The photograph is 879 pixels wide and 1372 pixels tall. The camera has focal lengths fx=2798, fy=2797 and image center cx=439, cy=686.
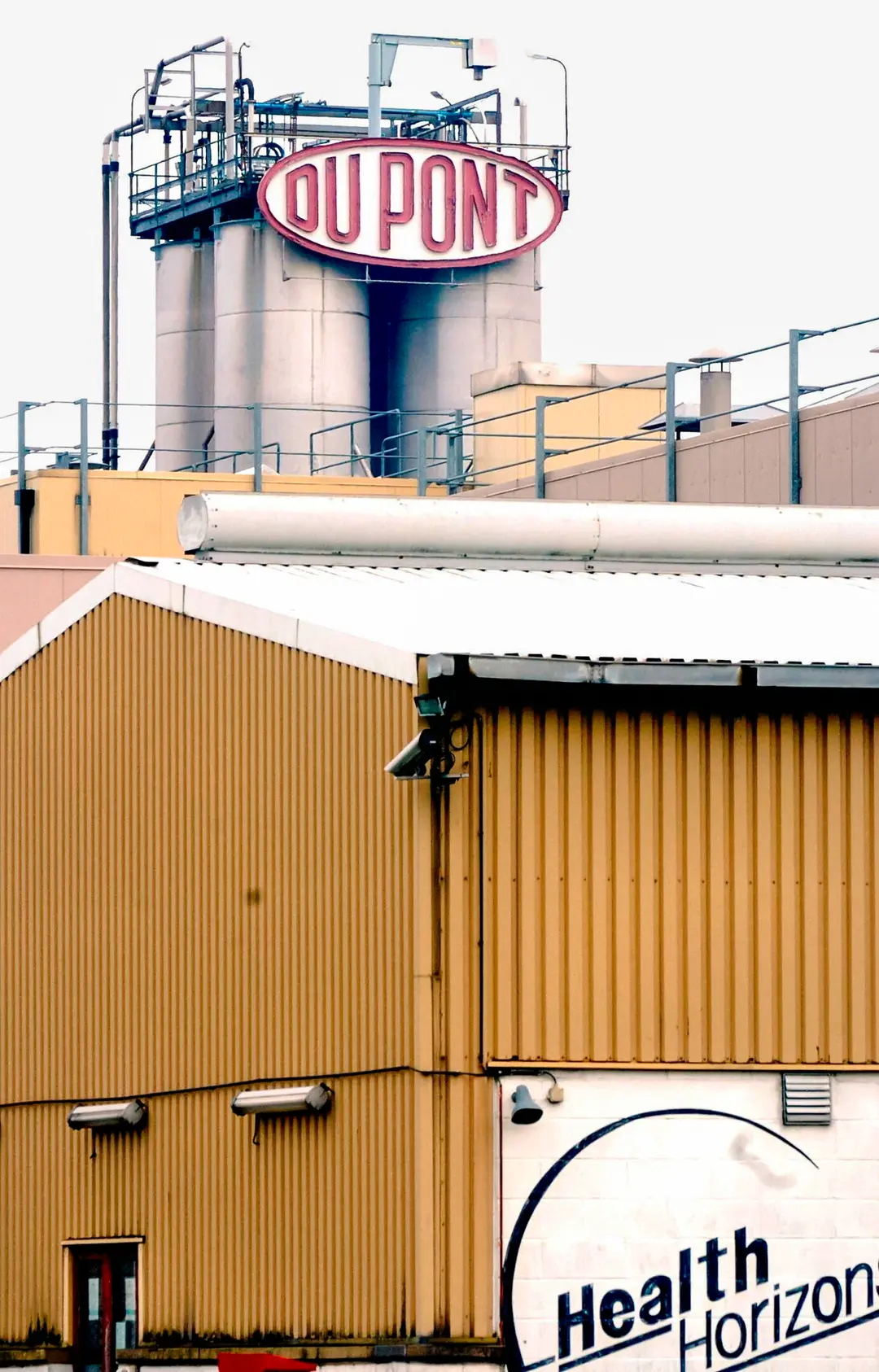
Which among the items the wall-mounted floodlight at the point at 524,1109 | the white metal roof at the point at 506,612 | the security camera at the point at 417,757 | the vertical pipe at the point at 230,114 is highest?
the vertical pipe at the point at 230,114

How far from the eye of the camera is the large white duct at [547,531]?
2264 centimetres

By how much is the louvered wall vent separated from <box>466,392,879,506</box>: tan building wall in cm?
1133

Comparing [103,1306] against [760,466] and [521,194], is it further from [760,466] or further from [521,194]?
[521,194]

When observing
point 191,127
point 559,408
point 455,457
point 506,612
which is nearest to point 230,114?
point 191,127

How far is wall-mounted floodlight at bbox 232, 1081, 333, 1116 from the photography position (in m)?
17.9

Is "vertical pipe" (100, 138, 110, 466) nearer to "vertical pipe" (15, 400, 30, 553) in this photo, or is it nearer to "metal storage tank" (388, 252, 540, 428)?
"metal storage tank" (388, 252, 540, 428)

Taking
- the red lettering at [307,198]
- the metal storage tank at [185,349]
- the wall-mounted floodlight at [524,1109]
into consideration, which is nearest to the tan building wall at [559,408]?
the red lettering at [307,198]

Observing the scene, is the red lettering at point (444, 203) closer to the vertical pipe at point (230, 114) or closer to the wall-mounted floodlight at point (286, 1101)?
the vertical pipe at point (230, 114)

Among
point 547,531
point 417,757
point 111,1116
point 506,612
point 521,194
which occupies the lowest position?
point 111,1116

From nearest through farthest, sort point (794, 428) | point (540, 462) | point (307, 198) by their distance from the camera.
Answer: point (794, 428)
point (540, 462)
point (307, 198)

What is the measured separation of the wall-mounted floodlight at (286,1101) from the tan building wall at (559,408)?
31.4m

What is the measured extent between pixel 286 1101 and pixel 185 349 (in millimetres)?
43294

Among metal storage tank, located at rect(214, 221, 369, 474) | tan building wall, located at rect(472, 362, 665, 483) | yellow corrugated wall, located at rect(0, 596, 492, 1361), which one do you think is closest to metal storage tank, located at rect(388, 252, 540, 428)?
metal storage tank, located at rect(214, 221, 369, 474)

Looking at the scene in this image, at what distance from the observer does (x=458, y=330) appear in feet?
191
